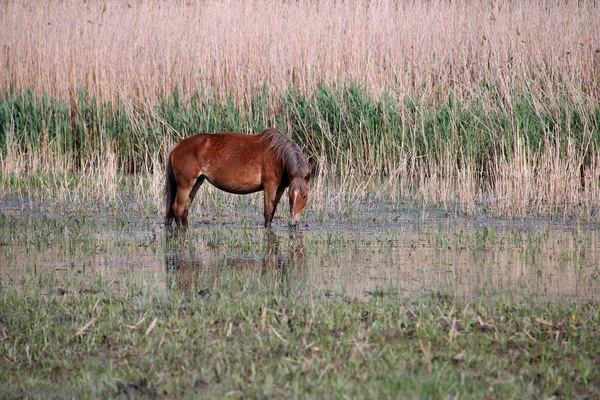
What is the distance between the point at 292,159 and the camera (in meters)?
9.24

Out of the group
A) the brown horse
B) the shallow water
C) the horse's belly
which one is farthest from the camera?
the horse's belly

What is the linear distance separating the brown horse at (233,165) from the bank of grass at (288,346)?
355cm

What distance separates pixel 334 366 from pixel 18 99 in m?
11.6

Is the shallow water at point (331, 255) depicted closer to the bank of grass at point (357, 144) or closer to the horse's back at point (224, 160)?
the horse's back at point (224, 160)

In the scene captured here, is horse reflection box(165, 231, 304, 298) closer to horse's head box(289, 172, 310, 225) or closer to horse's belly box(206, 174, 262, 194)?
horse's head box(289, 172, 310, 225)

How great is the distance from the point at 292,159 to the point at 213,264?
241 cm

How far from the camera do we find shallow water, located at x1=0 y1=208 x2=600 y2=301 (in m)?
6.21

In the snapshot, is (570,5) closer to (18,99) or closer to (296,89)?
(296,89)

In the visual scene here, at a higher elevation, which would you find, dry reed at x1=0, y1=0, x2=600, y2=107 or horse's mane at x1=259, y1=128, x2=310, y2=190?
dry reed at x1=0, y1=0, x2=600, y2=107

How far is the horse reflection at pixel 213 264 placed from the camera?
627cm

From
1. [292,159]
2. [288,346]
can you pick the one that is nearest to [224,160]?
[292,159]

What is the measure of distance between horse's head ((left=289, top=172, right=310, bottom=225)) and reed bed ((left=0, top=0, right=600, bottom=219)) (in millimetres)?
2115

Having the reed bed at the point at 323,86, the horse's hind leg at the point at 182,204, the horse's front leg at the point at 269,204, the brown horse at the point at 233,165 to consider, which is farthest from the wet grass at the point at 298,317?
the reed bed at the point at 323,86

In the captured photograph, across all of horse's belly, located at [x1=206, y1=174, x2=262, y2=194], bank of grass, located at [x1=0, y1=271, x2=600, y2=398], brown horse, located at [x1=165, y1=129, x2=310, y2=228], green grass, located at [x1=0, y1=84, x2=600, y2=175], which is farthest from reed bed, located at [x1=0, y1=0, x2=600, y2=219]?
bank of grass, located at [x1=0, y1=271, x2=600, y2=398]
